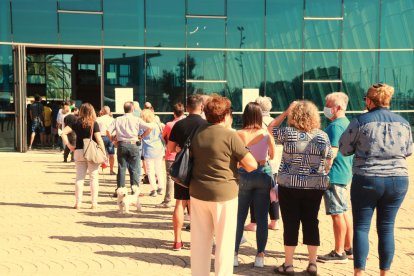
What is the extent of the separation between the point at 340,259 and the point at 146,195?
18.5ft

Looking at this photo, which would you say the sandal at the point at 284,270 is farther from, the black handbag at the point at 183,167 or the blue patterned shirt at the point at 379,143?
the black handbag at the point at 183,167

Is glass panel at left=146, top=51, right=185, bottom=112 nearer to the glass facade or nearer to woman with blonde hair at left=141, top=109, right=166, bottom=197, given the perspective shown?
the glass facade

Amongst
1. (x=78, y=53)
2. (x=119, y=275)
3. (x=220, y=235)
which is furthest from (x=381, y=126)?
(x=78, y=53)

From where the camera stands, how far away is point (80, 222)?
8.98m

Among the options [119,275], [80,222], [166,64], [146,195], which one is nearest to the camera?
[119,275]

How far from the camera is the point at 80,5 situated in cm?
2191

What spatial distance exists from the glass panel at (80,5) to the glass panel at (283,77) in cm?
675

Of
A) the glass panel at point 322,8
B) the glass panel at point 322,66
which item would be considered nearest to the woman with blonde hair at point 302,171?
the glass panel at point 322,66

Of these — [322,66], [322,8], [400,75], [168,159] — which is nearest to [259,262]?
[168,159]

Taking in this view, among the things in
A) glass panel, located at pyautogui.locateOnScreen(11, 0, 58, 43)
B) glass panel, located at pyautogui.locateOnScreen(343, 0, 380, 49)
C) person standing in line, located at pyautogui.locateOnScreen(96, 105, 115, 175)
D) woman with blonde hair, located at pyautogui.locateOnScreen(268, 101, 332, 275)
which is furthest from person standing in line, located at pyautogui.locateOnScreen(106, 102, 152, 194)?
glass panel, located at pyautogui.locateOnScreen(343, 0, 380, 49)

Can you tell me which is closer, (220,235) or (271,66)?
(220,235)

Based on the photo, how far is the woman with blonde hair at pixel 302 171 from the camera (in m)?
5.90

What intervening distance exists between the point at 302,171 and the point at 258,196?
0.77 meters

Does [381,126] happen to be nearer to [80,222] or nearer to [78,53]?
[80,222]
